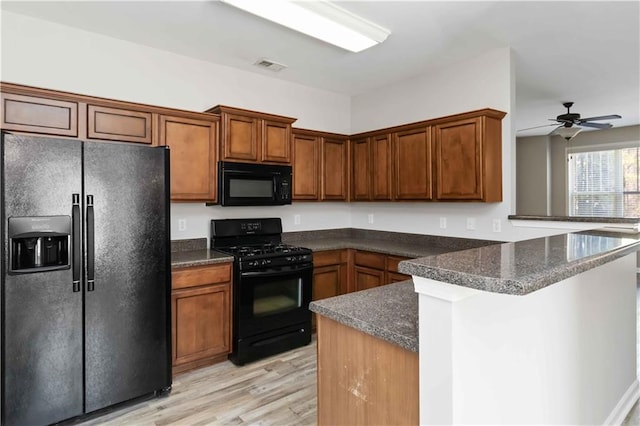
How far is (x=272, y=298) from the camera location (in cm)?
314

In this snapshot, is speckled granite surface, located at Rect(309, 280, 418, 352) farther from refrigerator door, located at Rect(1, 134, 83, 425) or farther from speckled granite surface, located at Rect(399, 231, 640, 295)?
refrigerator door, located at Rect(1, 134, 83, 425)

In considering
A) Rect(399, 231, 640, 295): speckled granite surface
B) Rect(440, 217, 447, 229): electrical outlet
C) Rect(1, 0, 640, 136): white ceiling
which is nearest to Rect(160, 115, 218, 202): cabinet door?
Rect(1, 0, 640, 136): white ceiling

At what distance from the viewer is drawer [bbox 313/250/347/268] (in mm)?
3615

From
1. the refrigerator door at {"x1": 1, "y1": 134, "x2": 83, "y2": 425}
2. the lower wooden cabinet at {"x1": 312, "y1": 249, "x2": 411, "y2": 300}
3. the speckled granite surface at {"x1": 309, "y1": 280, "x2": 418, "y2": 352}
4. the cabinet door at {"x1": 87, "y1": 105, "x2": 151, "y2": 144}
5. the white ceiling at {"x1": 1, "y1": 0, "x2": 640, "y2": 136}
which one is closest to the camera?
the speckled granite surface at {"x1": 309, "y1": 280, "x2": 418, "y2": 352}

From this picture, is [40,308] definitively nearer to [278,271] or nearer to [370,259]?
[278,271]

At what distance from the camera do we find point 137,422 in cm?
220

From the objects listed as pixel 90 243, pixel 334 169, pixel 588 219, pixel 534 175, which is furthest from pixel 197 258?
pixel 534 175

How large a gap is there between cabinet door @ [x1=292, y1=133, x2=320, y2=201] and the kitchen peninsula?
216 cm

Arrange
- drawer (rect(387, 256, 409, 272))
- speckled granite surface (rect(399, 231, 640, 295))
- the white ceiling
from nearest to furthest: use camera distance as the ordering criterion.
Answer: speckled granite surface (rect(399, 231, 640, 295))
the white ceiling
drawer (rect(387, 256, 409, 272))

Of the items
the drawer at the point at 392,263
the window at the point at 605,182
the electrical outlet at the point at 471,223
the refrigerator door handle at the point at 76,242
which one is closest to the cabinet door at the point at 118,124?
the refrigerator door handle at the point at 76,242

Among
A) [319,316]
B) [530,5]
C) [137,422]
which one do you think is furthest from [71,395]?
[530,5]

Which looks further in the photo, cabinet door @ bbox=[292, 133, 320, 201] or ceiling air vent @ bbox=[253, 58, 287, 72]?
cabinet door @ bbox=[292, 133, 320, 201]

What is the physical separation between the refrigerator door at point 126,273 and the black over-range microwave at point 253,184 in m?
0.78

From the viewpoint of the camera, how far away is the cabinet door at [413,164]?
3465 millimetres
